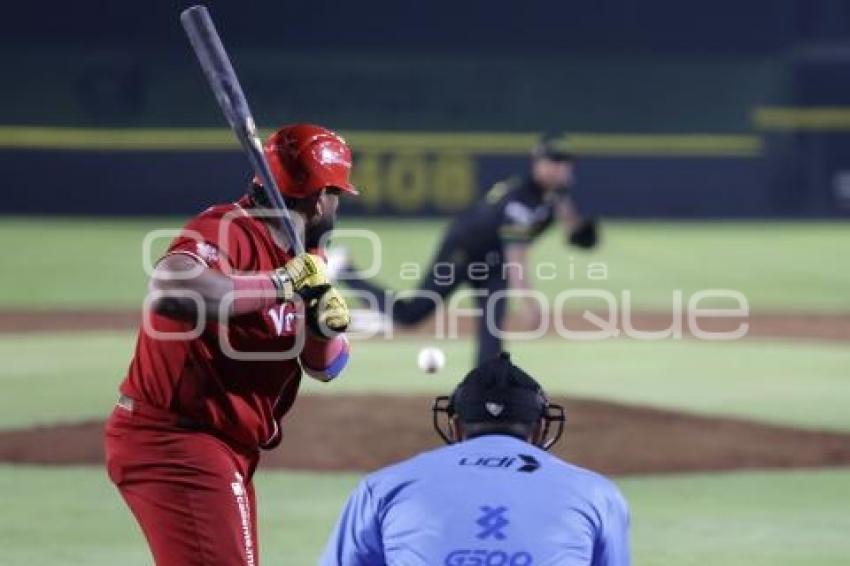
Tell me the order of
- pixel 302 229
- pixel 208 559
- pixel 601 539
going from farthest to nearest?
pixel 302 229, pixel 208 559, pixel 601 539

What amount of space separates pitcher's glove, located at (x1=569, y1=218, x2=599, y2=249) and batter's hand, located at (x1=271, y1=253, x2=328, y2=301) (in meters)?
10.9

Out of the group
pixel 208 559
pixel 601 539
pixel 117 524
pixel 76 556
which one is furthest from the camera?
pixel 117 524

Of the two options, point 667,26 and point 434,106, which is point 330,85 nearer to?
point 434,106

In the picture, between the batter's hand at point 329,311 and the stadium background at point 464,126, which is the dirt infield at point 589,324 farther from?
the batter's hand at point 329,311

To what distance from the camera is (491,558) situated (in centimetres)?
424

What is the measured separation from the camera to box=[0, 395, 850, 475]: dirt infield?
1145cm

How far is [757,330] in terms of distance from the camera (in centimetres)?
1983

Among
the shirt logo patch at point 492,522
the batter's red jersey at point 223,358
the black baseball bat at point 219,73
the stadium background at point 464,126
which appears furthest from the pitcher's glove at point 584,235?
the shirt logo patch at point 492,522

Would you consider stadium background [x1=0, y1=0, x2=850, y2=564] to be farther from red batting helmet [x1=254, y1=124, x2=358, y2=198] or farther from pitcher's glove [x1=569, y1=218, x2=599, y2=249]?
red batting helmet [x1=254, y1=124, x2=358, y2=198]

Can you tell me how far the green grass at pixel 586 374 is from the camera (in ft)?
46.4

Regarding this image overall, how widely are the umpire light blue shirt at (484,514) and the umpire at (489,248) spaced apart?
27.4ft

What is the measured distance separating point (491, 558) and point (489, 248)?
9.33m

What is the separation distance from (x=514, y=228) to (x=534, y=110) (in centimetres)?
1986

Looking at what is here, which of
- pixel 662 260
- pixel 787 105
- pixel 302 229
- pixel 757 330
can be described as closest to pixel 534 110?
pixel 787 105
